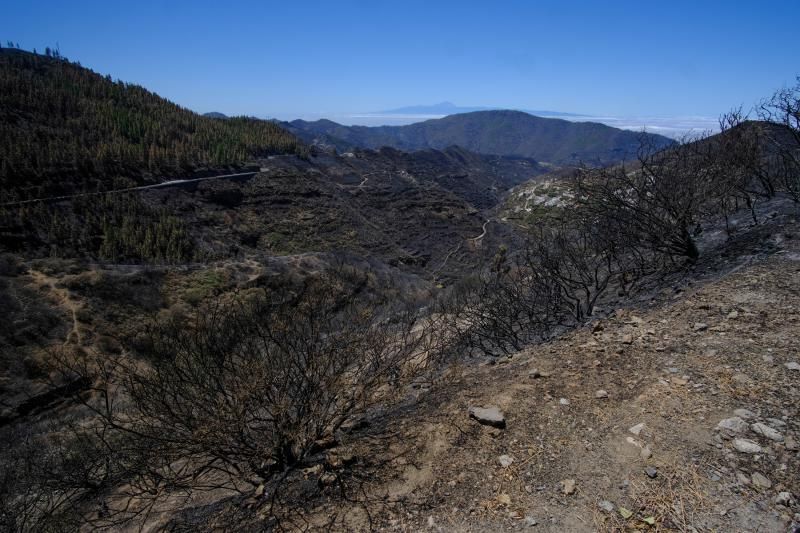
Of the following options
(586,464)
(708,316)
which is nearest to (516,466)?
(586,464)

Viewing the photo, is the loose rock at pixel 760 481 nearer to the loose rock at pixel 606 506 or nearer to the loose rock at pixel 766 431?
the loose rock at pixel 766 431

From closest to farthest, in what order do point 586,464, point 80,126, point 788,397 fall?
point 586,464, point 788,397, point 80,126

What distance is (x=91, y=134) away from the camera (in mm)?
47750

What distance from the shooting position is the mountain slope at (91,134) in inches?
1454

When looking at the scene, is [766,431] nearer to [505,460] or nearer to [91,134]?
[505,460]

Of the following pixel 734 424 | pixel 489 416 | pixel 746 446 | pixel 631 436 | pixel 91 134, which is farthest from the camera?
pixel 91 134

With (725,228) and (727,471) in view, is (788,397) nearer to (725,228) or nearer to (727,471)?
(727,471)

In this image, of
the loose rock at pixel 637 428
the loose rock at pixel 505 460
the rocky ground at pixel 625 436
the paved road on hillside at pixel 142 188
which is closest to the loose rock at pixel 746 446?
the rocky ground at pixel 625 436

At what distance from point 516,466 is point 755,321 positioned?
12.7ft

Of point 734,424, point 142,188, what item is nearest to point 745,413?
point 734,424

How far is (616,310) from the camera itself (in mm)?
6938

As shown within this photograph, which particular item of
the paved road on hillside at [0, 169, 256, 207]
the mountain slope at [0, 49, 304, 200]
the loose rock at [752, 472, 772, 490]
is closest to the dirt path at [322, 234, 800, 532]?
the loose rock at [752, 472, 772, 490]

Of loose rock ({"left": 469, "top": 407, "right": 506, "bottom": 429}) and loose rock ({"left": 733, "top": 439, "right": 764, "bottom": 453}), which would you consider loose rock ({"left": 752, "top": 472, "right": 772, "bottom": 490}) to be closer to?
loose rock ({"left": 733, "top": 439, "right": 764, "bottom": 453})

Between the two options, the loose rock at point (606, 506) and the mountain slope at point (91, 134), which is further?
the mountain slope at point (91, 134)
